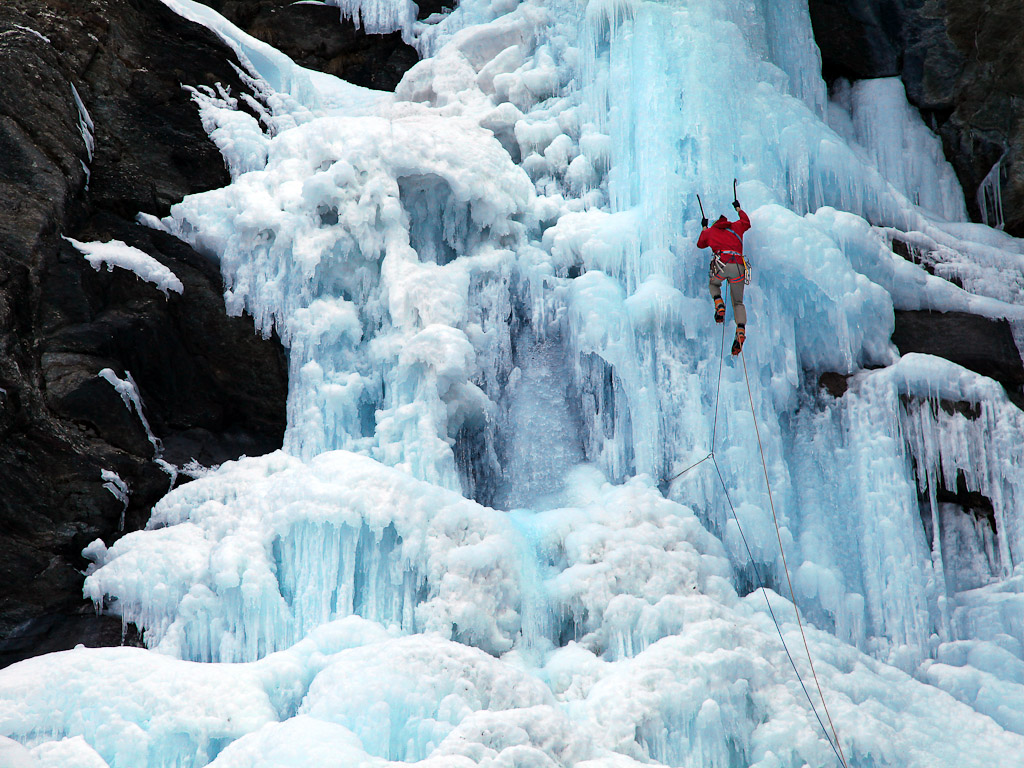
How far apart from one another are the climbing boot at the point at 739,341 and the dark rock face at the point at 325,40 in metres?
6.21

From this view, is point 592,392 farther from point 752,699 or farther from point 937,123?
point 937,123

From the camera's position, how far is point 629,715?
5.26 m

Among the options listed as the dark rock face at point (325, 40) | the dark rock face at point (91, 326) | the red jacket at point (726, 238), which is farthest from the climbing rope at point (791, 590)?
the dark rock face at point (325, 40)

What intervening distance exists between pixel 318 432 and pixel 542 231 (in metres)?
3.00

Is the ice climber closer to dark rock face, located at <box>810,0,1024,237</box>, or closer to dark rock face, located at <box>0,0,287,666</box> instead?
dark rock face, located at <box>810,0,1024,237</box>

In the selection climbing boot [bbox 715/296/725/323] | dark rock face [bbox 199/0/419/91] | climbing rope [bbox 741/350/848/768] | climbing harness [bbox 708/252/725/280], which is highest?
dark rock face [bbox 199/0/419/91]

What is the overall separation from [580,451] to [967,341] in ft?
11.8

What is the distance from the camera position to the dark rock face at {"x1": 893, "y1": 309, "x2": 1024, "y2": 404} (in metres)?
7.36

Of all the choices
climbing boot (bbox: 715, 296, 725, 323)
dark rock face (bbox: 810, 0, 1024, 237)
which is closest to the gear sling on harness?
climbing boot (bbox: 715, 296, 725, 323)

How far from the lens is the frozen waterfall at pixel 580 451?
5.15 m

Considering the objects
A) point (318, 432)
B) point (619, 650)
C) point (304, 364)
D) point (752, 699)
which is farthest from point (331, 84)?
point (752, 699)

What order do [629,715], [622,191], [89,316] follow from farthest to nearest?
[622,191]
[89,316]
[629,715]

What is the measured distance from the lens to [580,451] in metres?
7.47

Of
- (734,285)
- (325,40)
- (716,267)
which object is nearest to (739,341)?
(734,285)
